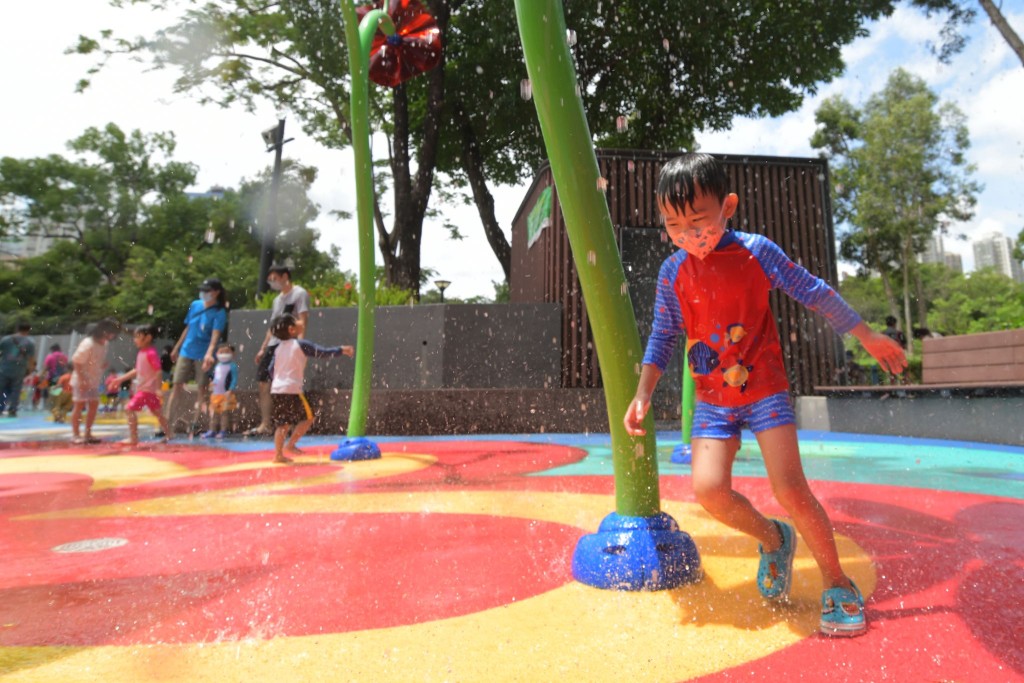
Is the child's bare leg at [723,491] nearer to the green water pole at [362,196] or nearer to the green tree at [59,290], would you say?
the green water pole at [362,196]

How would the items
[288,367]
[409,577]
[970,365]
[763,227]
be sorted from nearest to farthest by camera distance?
[409,577] < [288,367] < [970,365] < [763,227]

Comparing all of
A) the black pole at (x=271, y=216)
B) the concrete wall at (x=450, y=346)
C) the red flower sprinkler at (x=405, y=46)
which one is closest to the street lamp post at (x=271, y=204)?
the black pole at (x=271, y=216)

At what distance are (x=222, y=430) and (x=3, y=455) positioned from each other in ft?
8.62

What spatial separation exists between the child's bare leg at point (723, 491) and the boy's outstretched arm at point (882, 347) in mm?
504

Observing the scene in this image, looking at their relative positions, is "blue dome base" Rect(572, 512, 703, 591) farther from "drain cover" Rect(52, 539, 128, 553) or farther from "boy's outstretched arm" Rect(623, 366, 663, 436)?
"drain cover" Rect(52, 539, 128, 553)

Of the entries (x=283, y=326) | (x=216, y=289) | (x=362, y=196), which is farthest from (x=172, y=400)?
(x=362, y=196)

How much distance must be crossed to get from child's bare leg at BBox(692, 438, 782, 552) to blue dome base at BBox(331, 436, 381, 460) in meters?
4.57

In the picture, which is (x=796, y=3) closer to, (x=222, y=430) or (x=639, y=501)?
(x=222, y=430)

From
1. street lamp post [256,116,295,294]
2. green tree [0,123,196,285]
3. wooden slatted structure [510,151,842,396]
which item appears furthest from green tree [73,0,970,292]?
green tree [0,123,196,285]

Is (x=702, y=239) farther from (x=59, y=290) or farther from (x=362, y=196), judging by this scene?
(x=59, y=290)

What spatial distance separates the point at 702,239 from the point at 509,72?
1721 centimetres

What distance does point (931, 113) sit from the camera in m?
37.9

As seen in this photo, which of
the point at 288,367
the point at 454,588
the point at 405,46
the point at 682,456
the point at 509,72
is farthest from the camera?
the point at 509,72

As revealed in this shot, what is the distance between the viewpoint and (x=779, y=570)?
2268mm
